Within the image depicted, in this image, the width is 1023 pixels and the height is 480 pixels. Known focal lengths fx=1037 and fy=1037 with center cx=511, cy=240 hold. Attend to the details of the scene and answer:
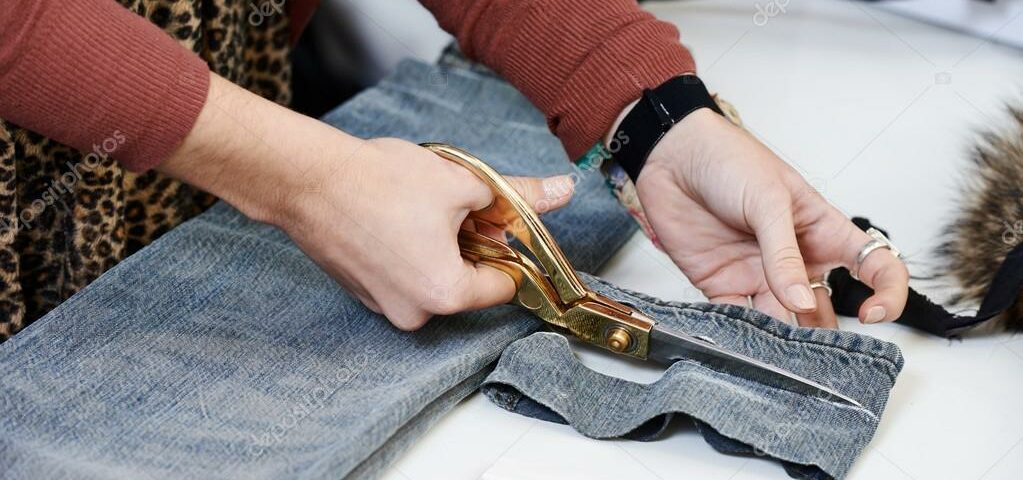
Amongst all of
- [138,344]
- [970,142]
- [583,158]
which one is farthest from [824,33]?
[138,344]

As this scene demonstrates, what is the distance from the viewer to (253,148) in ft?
2.14

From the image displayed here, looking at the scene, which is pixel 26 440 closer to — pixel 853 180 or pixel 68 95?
pixel 68 95

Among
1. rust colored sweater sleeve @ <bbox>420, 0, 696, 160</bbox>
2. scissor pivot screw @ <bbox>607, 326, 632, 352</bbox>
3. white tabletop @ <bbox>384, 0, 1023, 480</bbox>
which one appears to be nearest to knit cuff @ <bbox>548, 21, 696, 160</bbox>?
rust colored sweater sleeve @ <bbox>420, 0, 696, 160</bbox>

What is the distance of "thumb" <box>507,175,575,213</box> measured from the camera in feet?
2.28

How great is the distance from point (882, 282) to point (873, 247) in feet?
0.09

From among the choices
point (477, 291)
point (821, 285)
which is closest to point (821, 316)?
point (821, 285)

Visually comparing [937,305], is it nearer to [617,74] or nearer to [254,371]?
[617,74]

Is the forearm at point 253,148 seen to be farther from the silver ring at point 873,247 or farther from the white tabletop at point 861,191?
the silver ring at point 873,247

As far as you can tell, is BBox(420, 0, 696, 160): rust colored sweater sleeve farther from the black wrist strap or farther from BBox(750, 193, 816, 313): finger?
BBox(750, 193, 816, 313): finger

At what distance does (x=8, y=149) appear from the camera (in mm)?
715

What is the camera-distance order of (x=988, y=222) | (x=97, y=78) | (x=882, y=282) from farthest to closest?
1. (x=988, y=222)
2. (x=882, y=282)
3. (x=97, y=78)

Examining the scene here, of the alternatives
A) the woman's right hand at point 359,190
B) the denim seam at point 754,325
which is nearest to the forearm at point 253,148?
the woman's right hand at point 359,190

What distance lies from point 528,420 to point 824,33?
2.30 feet

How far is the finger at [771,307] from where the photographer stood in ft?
2.51
